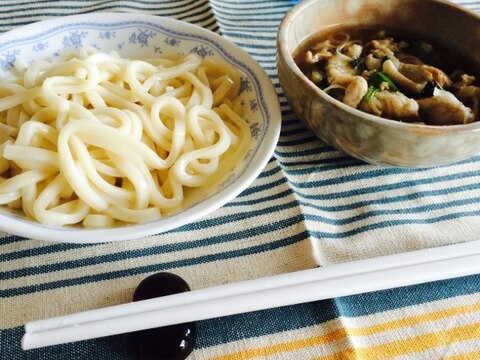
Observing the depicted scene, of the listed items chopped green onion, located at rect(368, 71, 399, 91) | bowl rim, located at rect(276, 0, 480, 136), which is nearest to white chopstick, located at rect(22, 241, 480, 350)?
bowl rim, located at rect(276, 0, 480, 136)

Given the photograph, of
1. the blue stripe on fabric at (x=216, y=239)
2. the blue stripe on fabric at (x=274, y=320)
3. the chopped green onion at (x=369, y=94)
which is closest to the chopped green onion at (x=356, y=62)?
the chopped green onion at (x=369, y=94)

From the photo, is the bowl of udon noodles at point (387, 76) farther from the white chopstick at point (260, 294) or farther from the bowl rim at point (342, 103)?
the white chopstick at point (260, 294)

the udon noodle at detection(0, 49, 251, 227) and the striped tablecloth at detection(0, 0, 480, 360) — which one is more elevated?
the udon noodle at detection(0, 49, 251, 227)

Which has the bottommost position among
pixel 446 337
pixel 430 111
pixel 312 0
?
pixel 446 337

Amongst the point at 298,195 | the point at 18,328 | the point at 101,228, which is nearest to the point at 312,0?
the point at 298,195

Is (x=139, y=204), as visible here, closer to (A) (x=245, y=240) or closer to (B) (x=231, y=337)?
(A) (x=245, y=240)

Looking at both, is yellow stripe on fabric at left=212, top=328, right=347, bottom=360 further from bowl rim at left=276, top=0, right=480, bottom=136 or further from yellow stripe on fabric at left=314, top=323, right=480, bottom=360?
bowl rim at left=276, top=0, right=480, bottom=136
